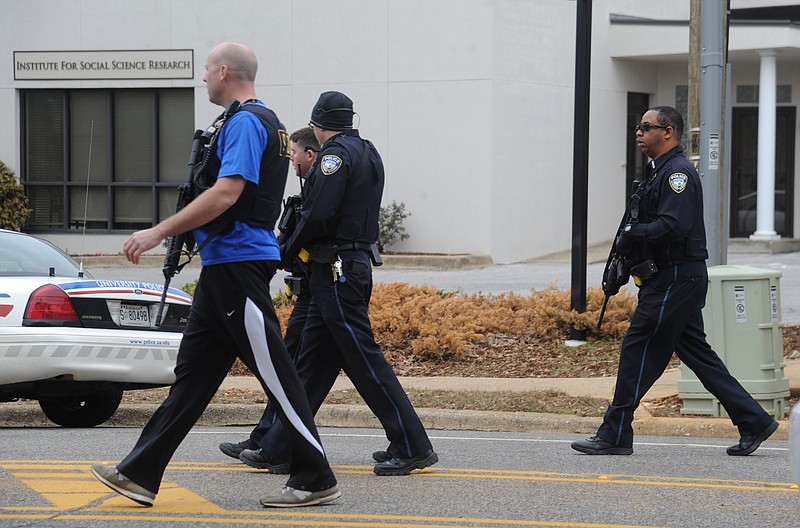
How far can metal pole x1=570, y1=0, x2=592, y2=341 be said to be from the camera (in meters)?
12.1

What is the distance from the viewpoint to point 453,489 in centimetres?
611

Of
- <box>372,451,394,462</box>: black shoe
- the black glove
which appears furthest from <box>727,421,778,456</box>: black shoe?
<box>372,451,394,462</box>: black shoe

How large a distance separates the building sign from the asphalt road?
16.6 metres

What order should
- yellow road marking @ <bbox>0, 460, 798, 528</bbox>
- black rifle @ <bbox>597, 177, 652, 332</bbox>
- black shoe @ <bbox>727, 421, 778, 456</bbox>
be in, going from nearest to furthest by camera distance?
yellow road marking @ <bbox>0, 460, 798, 528</bbox>
black shoe @ <bbox>727, 421, 778, 456</bbox>
black rifle @ <bbox>597, 177, 652, 332</bbox>

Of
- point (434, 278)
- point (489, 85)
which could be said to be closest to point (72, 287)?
point (434, 278)

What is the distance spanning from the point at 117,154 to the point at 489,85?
761 cm

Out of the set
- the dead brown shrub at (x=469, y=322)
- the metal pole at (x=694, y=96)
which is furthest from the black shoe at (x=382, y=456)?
the dead brown shrub at (x=469, y=322)

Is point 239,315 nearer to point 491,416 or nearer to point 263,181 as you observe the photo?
point 263,181

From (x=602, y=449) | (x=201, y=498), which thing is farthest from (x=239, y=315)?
(x=602, y=449)

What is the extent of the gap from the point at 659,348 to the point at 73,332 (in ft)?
11.6

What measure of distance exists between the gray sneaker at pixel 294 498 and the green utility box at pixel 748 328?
3854mm

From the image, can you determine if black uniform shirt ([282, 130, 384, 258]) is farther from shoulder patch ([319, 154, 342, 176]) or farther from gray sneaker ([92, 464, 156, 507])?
gray sneaker ([92, 464, 156, 507])

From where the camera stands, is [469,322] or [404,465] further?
[469,322]

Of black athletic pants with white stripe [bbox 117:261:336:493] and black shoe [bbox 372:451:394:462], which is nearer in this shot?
black athletic pants with white stripe [bbox 117:261:336:493]
